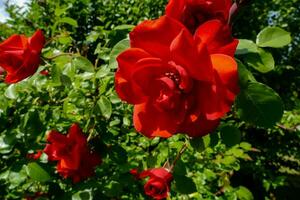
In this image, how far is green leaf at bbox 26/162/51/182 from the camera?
57.5 inches

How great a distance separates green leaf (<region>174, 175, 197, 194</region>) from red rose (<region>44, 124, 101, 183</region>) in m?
0.33

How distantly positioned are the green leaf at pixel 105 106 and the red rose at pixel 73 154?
0.22m

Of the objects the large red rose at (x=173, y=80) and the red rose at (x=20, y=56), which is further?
the red rose at (x=20, y=56)

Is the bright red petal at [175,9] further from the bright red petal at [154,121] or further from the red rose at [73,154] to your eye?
the red rose at [73,154]

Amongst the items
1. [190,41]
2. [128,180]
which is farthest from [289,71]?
[190,41]

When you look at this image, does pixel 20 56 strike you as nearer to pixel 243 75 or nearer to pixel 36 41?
pixel 36 41

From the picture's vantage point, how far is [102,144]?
4.88 ft

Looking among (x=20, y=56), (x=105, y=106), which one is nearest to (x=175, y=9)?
(x=20, y=56)

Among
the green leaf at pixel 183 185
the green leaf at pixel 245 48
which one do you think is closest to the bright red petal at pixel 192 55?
the green leaf at pixel 245 48

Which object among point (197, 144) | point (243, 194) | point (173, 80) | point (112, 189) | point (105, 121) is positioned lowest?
point (243, 194)

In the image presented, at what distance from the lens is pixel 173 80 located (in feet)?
2.16

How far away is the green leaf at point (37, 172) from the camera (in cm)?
146

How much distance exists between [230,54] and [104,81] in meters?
0.78

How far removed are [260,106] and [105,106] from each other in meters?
0.62
